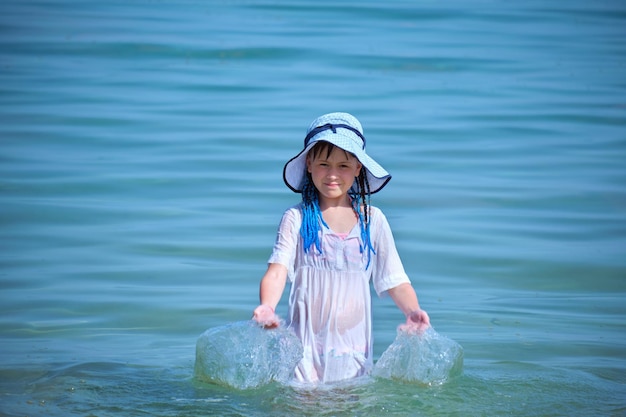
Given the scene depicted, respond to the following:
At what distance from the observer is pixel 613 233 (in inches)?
317

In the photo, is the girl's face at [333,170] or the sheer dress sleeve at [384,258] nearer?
the girl's face at [333,170]

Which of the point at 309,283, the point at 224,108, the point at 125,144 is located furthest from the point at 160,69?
the point at 309,283

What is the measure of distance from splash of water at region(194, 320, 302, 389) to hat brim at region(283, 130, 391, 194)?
62cm

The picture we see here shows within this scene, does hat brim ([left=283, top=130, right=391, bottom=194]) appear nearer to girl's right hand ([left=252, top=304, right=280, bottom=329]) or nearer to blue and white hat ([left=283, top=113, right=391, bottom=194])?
blue and white hat ([left=283, top=113, right=391, bottom=194])

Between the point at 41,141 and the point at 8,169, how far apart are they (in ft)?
3.78

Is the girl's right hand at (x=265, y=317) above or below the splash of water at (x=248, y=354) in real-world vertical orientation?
above

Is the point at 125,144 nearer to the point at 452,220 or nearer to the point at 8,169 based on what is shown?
the point at 8,169

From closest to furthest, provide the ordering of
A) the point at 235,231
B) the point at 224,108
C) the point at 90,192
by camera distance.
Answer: the point at 235,231 → the point at 90,192 → the point at 224,108

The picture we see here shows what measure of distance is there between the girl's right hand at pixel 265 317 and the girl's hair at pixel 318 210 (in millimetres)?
Result: 383

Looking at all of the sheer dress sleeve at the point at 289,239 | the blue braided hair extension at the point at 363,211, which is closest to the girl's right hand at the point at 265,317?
the sheer dress sleeve at the point at 289,239

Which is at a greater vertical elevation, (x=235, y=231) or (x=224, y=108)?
(x=224, y=108)

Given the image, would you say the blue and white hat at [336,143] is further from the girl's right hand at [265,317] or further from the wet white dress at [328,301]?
the girl's right hand at [265,317]

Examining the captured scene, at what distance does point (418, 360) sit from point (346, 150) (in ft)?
3.02

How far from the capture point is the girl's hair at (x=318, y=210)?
4.38 m
